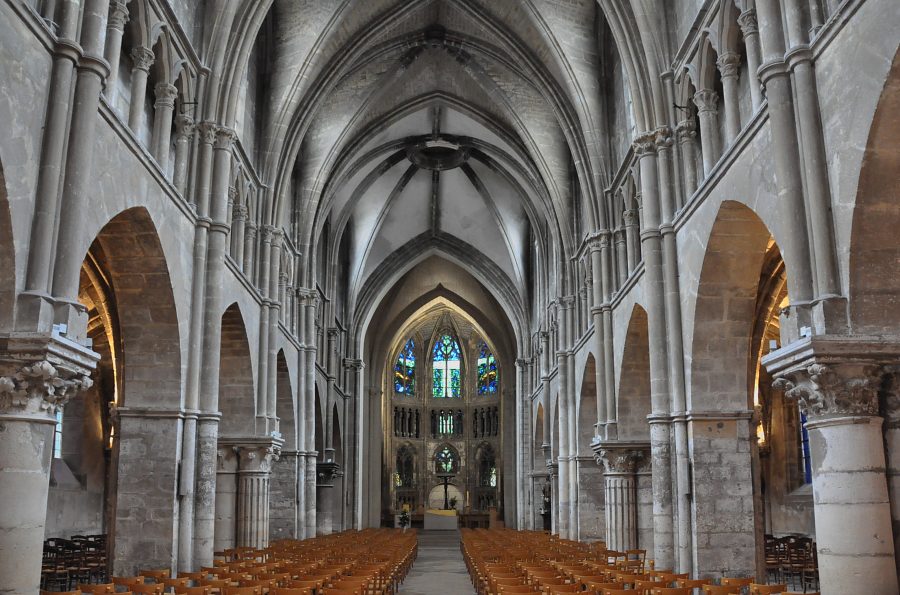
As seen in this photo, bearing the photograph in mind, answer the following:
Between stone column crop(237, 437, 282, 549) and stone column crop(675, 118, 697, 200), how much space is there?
12.8 m

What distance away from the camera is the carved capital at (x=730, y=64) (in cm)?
1539

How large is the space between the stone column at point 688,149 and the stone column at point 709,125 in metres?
1.00

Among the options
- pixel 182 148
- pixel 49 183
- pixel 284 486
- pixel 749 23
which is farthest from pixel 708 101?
pixel 284 486

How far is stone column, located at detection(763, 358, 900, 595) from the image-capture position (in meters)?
9.95

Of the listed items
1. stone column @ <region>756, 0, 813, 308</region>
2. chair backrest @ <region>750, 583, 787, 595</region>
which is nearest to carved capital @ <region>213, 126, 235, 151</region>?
stone column @ <region>756, 0, 813, 308</region>

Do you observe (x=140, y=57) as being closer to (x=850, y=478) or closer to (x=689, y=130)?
(x=689, y=130)

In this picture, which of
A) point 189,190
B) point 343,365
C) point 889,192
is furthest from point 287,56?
point 343,365

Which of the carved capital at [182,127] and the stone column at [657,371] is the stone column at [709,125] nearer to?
the stone column at [657,371]

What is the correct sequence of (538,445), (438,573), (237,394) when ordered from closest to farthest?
(237,394)
(438,573)
(538,445)

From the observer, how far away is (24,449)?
34.2 feet

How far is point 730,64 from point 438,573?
17.7m

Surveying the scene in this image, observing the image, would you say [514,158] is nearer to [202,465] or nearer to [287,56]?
[287,56]

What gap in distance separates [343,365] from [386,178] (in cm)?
1054

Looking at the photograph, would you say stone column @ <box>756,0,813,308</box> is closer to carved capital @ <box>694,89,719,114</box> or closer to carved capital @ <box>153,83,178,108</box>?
carved capital @ <box>694,89,719,114</box>
